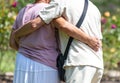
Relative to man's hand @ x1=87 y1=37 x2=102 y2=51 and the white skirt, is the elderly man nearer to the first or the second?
man's hand @ x1=87 y1=37 x2=102 y2=51

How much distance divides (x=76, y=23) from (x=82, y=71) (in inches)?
15.3

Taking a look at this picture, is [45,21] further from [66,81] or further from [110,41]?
[110,41]

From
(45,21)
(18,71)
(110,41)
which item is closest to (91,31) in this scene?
(45,21)

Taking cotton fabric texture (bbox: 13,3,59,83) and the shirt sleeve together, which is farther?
cotton fabric texture (bbox: 13,3,59,83)

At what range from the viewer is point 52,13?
14.6 feet

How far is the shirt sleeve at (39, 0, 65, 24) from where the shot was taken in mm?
4465

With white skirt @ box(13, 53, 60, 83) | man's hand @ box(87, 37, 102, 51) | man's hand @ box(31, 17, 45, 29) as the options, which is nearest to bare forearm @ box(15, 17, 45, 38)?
man's hand @ box(31, 17, 45, 29)

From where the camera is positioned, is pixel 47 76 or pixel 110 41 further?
pixel 110 41

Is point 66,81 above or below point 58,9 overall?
below

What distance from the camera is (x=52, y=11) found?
446cm

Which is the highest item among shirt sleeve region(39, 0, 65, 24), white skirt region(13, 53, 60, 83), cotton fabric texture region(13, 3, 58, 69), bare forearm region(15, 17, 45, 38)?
shirt sleeve region(39, 0, 65, 24)

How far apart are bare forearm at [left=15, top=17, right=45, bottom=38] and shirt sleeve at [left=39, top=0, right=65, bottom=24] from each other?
0.16 feet

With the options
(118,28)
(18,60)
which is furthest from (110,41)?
(18,60)

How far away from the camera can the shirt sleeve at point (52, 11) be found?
14.6 feet
